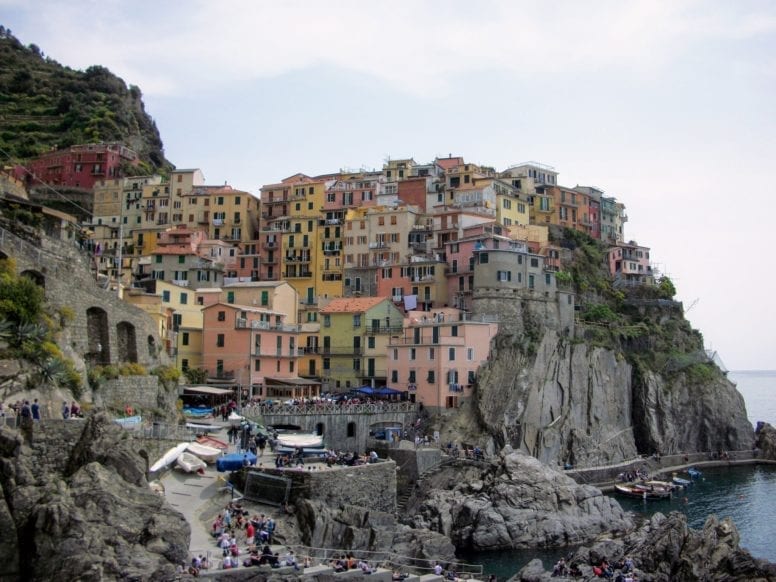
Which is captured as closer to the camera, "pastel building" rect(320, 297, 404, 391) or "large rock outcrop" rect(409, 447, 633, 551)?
"large rock outcrop" rect(409, 447, 633, 551)

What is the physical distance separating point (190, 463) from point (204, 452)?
1.35 metres

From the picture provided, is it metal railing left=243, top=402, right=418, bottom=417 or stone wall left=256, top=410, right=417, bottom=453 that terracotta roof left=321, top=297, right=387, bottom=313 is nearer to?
metal railing left=243, top=402, right=418, bottom=417

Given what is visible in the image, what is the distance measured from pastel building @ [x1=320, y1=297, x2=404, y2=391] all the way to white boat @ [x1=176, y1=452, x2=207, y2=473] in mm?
32702

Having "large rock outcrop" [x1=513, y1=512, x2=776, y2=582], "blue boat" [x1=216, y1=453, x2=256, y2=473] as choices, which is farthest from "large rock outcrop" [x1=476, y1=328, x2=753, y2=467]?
"blue boat" [x1=216, y1=453, x2=256, y2=473]

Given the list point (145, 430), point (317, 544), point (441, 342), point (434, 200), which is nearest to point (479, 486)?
point (441, 342)

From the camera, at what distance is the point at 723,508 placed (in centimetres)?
6278

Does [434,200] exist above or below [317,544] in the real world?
above

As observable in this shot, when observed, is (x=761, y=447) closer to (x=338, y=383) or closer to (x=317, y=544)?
(x=338, y=383)

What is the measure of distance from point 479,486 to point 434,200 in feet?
138

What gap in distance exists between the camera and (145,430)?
39.6 meters

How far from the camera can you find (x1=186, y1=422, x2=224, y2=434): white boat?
46125 mm

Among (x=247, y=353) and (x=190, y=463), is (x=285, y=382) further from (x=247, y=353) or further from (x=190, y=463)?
(x=190, y=463)

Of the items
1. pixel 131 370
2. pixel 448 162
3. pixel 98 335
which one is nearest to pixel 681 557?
pixel 131 370

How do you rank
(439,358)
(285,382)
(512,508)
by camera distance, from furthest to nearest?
1. (439,358)
2. (285,382)
3. (512,508)
